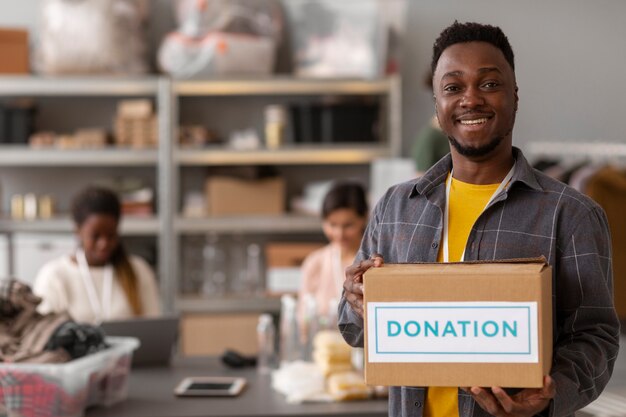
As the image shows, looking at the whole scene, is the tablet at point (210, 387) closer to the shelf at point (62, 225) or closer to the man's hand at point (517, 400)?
the man's hand at point (517, 400)

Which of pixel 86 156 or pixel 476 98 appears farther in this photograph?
pixel 86 156

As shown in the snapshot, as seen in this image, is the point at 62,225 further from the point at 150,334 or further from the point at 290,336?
the point at 290,336

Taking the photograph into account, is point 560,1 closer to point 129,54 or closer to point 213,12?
point 213,12

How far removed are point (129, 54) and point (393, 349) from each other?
Result: 3.89 m

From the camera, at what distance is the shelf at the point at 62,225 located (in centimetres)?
507

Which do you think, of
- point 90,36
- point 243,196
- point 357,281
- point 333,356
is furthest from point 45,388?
point 90,36

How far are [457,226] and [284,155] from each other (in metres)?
3.53

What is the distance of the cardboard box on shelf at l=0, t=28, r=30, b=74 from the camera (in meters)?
5.02

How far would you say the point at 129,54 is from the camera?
16.6 ft

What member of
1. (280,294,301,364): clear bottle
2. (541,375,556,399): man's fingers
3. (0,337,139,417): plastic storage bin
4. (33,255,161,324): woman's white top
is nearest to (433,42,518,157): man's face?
(541,375,556,399): man's fingers

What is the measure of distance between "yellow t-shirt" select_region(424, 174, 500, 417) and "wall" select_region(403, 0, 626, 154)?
381 centimetres

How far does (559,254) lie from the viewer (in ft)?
5.05

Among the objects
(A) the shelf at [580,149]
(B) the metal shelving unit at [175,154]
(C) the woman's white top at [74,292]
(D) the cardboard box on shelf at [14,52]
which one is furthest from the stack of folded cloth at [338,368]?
(D) the cardboard box on shelf at [14,52]

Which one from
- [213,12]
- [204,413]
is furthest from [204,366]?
[213,12]
